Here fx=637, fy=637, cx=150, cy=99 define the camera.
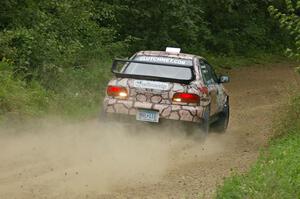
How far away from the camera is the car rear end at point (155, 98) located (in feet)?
35.3

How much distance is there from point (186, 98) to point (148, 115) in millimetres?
709

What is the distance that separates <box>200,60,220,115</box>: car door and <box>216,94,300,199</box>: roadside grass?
4.86 ft

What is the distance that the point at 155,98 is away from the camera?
10.8 m

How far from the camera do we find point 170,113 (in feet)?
35.2

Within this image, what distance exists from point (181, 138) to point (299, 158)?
2.76m

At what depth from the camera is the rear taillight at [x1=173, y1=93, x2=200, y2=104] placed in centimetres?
1080

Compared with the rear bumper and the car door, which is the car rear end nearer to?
the rear bumper

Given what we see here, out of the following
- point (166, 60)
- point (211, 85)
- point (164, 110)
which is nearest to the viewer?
point (164, 110)

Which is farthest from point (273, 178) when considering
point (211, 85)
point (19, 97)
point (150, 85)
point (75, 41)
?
point (75, 41)

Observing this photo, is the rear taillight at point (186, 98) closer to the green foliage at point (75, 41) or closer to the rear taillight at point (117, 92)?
the rear taillight at point (117, 92)

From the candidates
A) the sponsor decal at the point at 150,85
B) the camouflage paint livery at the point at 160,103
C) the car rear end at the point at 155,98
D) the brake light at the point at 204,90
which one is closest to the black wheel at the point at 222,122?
the brake light at the point at 204,90

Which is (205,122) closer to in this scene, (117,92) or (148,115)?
(148,115)

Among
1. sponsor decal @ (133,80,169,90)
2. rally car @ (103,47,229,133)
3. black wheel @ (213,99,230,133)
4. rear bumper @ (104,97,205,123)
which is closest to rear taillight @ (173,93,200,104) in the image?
rally car @ (103,47,229,133)

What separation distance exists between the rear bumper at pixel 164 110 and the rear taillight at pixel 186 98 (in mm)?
103
